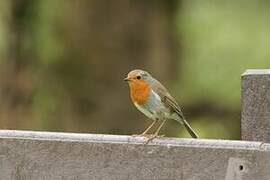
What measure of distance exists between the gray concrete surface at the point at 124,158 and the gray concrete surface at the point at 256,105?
0.33m

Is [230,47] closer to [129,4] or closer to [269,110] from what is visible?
[129,4]

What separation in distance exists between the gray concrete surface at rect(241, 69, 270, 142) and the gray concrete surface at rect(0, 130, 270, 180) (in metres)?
0.33

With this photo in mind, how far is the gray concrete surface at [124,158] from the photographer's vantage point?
12.1 ft

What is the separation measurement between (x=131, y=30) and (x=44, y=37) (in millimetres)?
1160

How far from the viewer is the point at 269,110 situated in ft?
13.3

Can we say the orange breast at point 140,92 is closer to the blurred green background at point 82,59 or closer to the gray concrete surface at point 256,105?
the gray concrete surface at point 256,105

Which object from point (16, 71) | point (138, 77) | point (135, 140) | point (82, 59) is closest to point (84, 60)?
point (82, 59)

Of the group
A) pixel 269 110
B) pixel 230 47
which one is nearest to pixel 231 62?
pixel 230 47

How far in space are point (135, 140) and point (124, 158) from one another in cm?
13

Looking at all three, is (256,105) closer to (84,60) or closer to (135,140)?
(135,140)

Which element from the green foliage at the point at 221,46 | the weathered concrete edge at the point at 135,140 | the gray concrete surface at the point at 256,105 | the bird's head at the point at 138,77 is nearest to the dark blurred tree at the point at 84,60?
the green foliage at the point at 221,46

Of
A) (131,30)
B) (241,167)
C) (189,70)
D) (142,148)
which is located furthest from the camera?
(189,70)

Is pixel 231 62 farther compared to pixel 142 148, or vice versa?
pixel 231 62

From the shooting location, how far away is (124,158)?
155 inches
